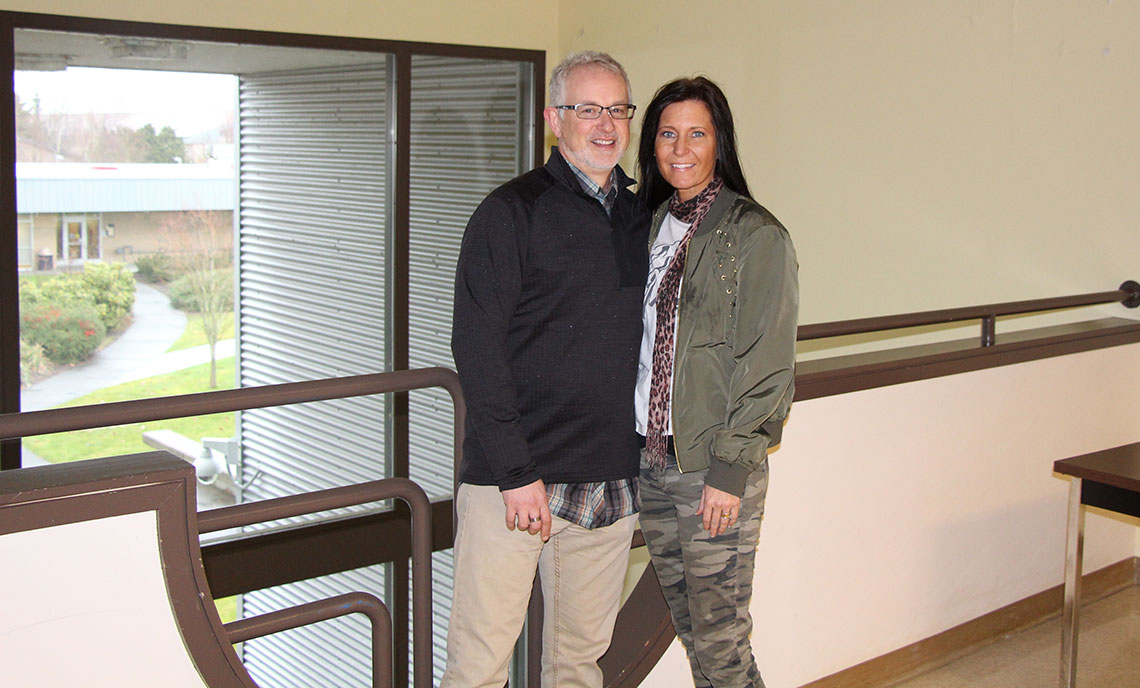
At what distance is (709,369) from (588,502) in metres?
0.31

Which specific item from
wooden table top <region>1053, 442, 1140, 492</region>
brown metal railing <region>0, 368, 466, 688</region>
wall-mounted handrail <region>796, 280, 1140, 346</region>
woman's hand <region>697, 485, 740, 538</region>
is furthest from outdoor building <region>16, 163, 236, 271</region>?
wooden table top <region>1053, 442, 1140, 492</region>

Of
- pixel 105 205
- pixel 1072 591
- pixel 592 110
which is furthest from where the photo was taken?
pixel 105 205

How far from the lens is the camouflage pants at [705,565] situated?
180 cm

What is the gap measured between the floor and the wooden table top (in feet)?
2.06

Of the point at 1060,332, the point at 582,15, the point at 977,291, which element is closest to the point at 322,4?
the point at 582,15

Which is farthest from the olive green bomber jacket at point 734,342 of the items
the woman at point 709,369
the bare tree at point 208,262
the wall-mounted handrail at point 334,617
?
the bare tree at point 208,262

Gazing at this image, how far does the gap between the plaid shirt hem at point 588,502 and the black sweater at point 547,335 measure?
2 cm

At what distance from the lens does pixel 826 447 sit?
8.13 ft

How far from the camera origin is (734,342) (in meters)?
1.73

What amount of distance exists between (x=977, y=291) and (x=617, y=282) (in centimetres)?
251

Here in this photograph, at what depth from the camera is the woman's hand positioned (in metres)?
1.74

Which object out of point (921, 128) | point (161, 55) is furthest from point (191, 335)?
point (921, 128)

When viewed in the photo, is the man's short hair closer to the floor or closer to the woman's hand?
the woman's hand

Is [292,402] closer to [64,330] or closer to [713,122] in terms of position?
[713,122]
